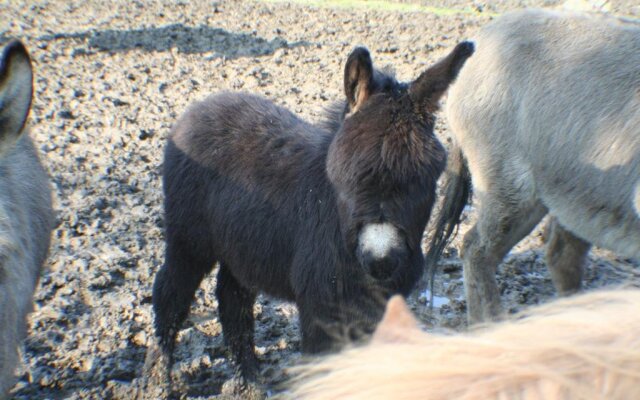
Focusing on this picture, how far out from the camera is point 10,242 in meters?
2.39

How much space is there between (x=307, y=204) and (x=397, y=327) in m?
2.18

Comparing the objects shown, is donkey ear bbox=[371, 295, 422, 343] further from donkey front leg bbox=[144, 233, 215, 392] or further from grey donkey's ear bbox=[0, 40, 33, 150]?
donkey front leg bbox=[144, 233, 215, 392]

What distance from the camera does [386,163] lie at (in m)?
2.72

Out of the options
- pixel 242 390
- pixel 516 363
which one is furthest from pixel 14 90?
pixel 516 363

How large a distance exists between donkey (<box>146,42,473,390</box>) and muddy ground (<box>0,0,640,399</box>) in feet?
1.36

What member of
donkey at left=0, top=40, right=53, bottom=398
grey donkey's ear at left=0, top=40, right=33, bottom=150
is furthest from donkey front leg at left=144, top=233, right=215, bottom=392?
grey donkey's ear at left=0, top=40, right=33, bottom=150

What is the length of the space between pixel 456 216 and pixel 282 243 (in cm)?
196

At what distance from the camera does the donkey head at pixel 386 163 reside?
8.75 feet

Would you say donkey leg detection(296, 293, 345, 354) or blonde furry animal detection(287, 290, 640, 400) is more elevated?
donkey leg detection(296, 293, 345, 354)

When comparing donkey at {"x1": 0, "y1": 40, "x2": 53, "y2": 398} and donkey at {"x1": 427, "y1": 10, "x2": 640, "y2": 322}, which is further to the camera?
donkey at {"x1": 427, "y1": 10, "x2": 640, "y2": 322}

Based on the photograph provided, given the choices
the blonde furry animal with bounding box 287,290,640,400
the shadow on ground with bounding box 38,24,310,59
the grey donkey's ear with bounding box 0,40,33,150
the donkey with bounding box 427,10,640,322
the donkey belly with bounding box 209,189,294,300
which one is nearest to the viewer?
the blonde furry animal with bounding box 287,290,640,400

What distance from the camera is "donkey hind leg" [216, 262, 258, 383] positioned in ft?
12.6

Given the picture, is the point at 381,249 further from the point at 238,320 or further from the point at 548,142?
the point at 548,142

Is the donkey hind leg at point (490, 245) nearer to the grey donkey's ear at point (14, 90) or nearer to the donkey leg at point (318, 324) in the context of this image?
the donkey leg at point (318, 324)
